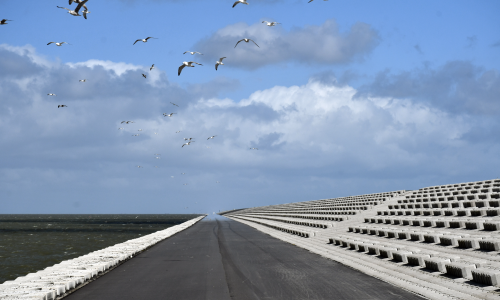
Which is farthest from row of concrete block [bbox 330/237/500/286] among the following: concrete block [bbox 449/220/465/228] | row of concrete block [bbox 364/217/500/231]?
concrete block [bbox 449/220/465/228]

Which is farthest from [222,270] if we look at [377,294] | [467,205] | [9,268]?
[9,268]

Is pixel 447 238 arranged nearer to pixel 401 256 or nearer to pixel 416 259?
pixel 401 256

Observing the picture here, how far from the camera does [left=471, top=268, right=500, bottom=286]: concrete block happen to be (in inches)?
452

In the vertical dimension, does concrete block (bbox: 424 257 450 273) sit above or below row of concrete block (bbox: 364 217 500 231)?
below

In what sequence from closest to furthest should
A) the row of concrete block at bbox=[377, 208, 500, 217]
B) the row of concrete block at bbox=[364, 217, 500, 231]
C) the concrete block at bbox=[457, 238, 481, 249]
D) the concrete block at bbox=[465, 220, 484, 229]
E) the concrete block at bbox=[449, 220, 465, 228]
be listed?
1. the concrete block at bbox=[457, 238, 481, 249]
2. the row of concrete block at bbox=[364, 217, 500, 231]
3. the concrete block at bbox=[465, 220, 484, 229]
4. the concrete block at bbox=[449, 220, 465, 228]
5. the row of concrete block at bbox=[377, 208, 500, 217]

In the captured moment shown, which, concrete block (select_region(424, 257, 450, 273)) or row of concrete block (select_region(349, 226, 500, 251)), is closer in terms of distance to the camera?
concrete block (select_region(424, 257, 450, 273))

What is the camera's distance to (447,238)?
61.6 feet

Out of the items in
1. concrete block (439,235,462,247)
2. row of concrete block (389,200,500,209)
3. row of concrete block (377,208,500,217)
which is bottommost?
concrete block (439,235,462,247)

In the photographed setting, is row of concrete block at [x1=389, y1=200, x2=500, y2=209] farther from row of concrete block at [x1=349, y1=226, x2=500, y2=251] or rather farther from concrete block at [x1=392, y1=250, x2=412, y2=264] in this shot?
concrete block at [x1=392, y1=250, x2=412, y2=264]

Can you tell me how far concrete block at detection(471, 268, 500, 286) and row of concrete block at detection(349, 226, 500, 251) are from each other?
13.4 ft

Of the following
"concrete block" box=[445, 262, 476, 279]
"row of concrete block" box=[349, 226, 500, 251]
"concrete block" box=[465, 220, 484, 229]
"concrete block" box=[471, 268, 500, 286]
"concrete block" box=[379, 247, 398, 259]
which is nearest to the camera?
"concrete block" box=[471, 268, 500, 286]

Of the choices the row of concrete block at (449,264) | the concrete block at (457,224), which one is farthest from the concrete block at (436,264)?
the concrete block at (457,224)

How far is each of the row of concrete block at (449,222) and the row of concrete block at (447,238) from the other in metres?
1.04

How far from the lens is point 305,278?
50.1 feet
